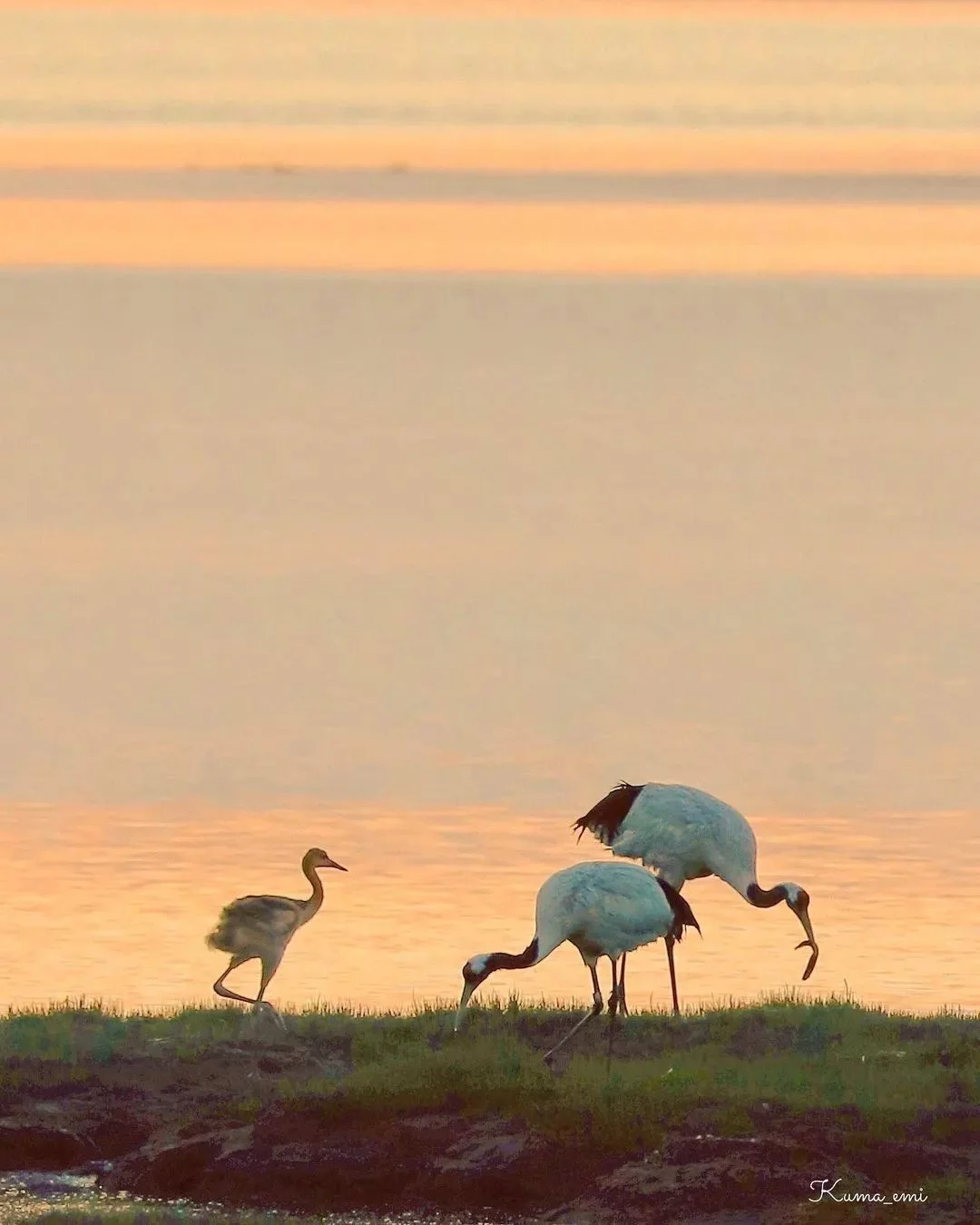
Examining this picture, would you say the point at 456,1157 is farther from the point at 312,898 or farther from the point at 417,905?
the point at 417,905

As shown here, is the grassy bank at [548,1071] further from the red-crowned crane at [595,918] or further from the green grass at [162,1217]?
the green grass at [162,1217]

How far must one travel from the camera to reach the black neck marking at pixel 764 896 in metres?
19.6

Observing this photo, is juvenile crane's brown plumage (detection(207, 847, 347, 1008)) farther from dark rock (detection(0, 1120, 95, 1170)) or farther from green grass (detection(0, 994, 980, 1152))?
dark rock (detection(0, 1120, 95, 1170))

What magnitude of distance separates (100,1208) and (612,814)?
4.72m

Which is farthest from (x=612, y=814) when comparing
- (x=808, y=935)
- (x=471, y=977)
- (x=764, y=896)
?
(x=471, y=977)

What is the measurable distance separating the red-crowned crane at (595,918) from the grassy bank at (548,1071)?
0.32m

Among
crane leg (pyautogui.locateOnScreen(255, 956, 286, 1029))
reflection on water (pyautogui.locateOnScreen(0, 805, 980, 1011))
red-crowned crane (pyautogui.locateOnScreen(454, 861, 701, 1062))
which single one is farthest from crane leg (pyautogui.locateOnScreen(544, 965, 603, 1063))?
reflection on water (pyautogui.locateOnScreen(0, 805, 980, 1011))

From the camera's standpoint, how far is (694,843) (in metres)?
19.7

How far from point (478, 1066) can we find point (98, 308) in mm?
44313

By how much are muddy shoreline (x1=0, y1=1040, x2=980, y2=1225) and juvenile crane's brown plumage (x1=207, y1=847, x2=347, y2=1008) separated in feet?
4.20

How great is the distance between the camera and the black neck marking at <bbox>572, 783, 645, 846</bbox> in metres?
20.0

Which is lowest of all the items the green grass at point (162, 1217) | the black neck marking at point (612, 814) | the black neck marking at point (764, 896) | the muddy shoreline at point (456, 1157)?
the green grass at point (162, 1217)

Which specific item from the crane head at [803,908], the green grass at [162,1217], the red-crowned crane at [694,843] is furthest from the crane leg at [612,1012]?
the green grass at [162,1217]

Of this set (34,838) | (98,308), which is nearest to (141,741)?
(34,838)
